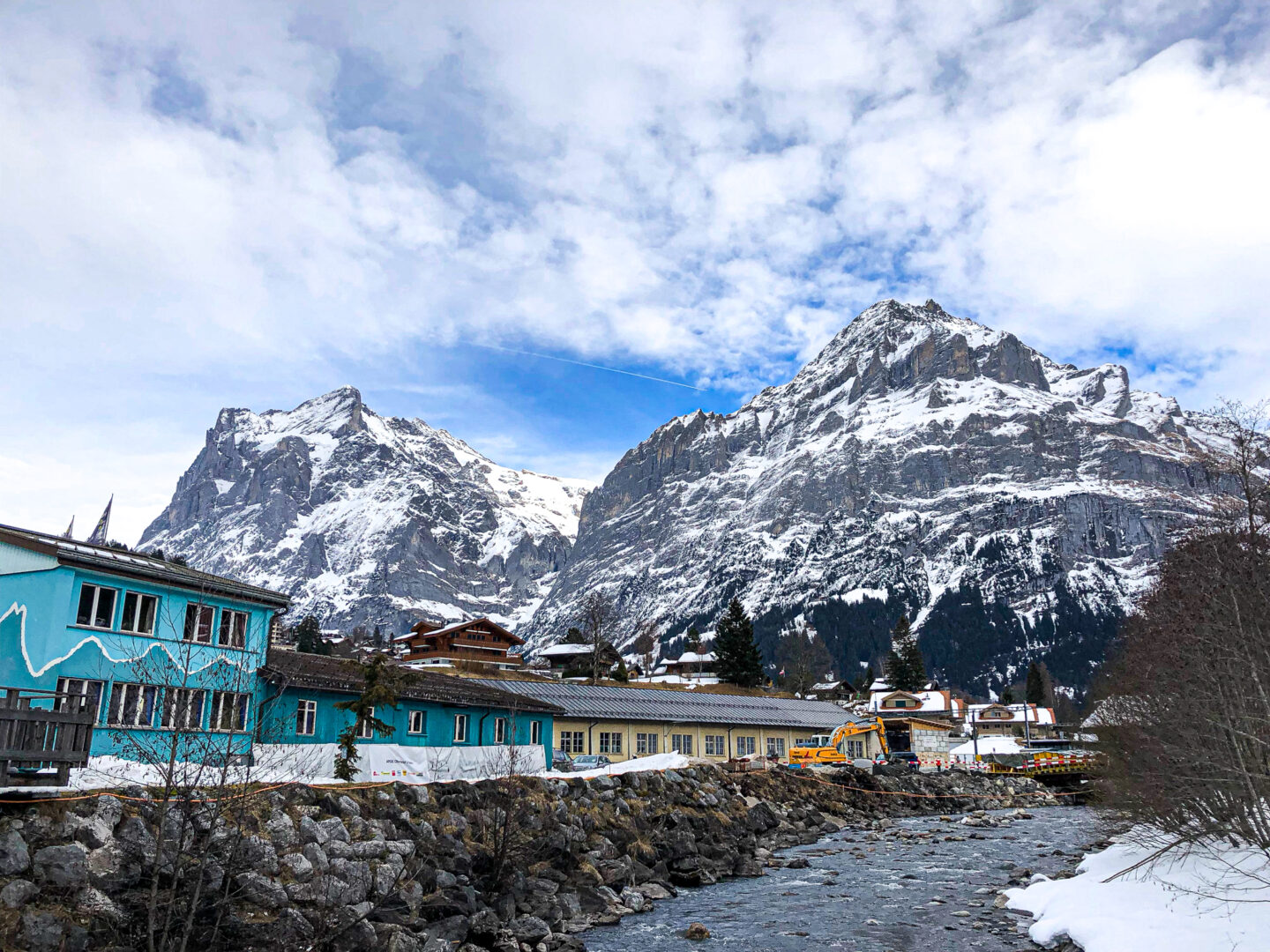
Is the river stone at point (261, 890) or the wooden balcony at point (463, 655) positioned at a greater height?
the wooden balcony at point (463, 655)

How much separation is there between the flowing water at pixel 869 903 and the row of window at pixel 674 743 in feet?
57.6

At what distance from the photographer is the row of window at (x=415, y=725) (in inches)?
1561

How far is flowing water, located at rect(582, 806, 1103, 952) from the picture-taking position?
2602cm

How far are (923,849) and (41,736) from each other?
134ft

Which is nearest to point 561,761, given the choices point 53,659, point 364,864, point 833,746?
point 364,864

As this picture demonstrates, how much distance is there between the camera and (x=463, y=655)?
116m

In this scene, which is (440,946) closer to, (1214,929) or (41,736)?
(41,736)

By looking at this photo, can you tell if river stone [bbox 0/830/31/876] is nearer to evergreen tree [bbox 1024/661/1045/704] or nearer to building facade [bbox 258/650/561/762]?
building facade [bbox 258/650/561/762]

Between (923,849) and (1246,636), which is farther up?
(1246,636)

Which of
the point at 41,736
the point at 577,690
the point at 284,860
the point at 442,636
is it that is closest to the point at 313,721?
the point at 284,860

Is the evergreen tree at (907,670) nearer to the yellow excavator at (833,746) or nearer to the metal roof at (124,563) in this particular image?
the yellow excavator at (833,746)

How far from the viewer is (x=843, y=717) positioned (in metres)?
89.9

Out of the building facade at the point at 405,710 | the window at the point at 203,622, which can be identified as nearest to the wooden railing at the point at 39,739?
the building facade at the point at 405,710

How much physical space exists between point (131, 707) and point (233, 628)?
5.08m
